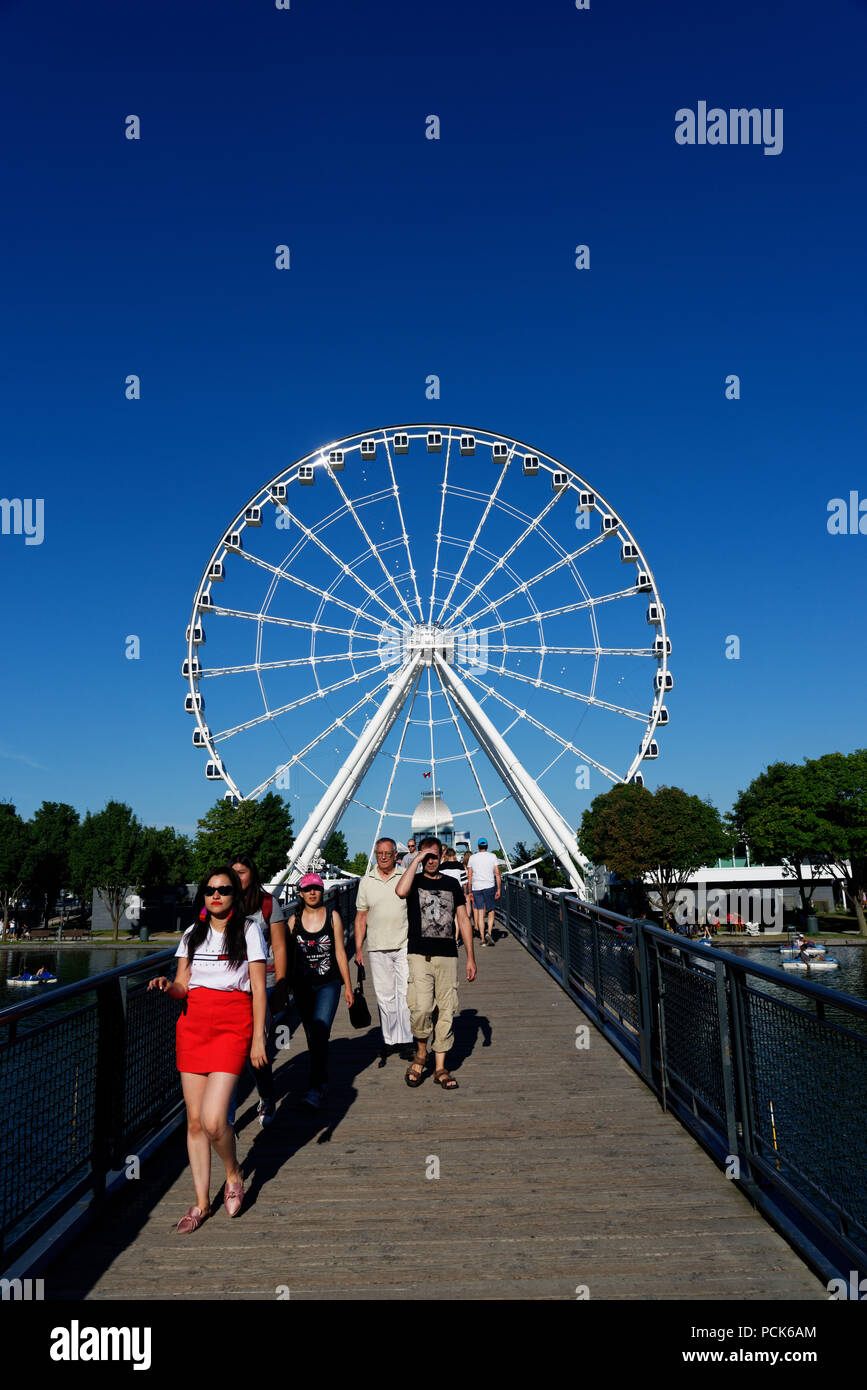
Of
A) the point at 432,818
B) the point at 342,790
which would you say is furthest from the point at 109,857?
the point at 342,790

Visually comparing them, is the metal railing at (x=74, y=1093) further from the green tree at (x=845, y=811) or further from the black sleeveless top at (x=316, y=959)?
the green tree at (x=845, y=811)

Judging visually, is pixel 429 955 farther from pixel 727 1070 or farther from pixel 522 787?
pixel 522 787

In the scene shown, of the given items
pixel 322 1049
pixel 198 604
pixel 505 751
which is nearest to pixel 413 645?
pixel 505 751

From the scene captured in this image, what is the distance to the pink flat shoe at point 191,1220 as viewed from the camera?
4.38m

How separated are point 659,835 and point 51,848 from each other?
152ft

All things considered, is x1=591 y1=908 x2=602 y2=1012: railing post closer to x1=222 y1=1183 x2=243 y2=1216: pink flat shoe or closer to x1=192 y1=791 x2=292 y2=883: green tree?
x1=222 y1=1183 x2=243 y2=1216: pink flat shoe

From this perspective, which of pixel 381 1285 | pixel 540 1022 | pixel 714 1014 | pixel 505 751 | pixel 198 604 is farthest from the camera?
pixel 198 604

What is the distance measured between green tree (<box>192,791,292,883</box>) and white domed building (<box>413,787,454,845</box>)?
14568 mm

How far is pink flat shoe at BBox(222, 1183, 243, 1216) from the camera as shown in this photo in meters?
4.58

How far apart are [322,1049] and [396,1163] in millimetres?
1454

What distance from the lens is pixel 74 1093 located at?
4707mm

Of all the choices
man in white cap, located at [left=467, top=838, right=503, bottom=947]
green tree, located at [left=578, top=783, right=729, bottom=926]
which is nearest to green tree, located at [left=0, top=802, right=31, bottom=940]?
green tree, located at [left=578, top=783, right=729, bottom=926]
